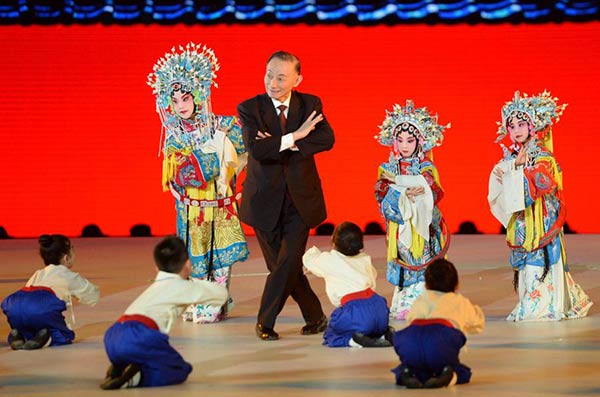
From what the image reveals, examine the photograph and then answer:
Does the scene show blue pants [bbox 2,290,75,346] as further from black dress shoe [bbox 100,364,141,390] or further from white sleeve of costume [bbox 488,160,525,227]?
white sleeve of costume [bbox 488,160,525,227]

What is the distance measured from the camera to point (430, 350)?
4.67 metres

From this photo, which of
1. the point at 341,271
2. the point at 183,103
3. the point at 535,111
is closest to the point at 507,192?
the point at 535,111

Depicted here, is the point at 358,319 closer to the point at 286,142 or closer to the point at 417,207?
the point at 286,142

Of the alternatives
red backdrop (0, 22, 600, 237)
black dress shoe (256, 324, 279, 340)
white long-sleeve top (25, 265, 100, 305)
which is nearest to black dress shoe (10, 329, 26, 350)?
white long-sleeve top (25, 265, 100, 305)

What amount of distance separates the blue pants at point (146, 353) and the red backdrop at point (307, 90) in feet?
23.7

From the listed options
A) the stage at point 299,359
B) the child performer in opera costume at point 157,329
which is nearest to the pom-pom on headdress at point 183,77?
the stage at point 299,359

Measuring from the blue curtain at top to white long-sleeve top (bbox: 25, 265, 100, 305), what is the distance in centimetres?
615

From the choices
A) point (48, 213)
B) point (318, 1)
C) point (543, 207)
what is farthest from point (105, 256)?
point (543, 207)

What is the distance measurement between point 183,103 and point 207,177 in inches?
16.9

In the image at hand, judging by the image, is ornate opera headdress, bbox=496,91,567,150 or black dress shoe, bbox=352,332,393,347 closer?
black dress shoe, bbox=352,332,393,347

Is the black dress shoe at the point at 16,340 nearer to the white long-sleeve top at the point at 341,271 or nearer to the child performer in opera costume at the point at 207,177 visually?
the child performer in opera costume at the point at 207,177

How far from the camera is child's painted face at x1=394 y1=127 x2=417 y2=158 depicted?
267 inches

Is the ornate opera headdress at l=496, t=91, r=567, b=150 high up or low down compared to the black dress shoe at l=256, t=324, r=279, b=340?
up

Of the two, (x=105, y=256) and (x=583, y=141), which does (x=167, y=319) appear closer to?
(x=105, y=256)
